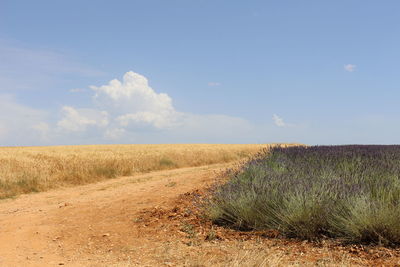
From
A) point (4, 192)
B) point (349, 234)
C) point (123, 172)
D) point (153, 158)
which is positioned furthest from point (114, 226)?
point (153, 158)

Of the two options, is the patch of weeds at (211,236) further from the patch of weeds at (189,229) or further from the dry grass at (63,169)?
the dry grass at (63,169)

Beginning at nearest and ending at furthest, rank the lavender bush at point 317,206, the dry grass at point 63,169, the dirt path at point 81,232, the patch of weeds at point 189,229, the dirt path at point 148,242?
the dirt path at point 148,242 < the lavender bush at point 317,206 < the dirt path at point 81,232 < the patch of weeds at point 189,229 < the dry grass at point 63,169

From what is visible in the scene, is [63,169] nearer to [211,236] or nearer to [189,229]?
[189,229]

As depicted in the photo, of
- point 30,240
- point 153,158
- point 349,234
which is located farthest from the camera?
point 153,158

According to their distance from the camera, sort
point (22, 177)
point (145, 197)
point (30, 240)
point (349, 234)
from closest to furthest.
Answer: point (349, 234) → point (30, 240) → point (145, 197) → point (22, 177)

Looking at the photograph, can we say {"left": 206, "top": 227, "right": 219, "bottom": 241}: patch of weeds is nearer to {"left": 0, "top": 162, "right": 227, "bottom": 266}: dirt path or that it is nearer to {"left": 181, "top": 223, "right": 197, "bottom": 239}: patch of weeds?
{"left": 181, "top": 223, "right": 197, "bottom": 239}: patch of weeds

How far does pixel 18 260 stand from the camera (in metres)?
5.57

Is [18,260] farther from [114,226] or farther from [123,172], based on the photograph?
[123,172]

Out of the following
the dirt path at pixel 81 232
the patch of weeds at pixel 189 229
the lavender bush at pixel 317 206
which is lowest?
the dirt path at pixel 81 232

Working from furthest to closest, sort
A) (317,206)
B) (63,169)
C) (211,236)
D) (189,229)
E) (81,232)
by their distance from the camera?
(63,169)
(81,232)
(189,229)
(211,236)
(317,206)

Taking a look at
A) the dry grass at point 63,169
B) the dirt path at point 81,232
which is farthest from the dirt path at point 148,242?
the dry grass at point 63,169

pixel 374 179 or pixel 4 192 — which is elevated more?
pixel 374 179

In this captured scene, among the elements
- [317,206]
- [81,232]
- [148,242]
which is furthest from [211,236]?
[81,232]

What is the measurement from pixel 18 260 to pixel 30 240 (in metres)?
1.21
